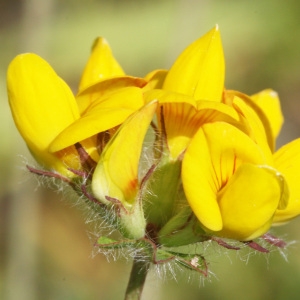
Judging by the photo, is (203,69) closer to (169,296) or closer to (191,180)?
(191,180)

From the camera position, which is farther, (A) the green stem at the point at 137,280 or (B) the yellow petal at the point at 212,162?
(A) the green stem at the point at 137,280

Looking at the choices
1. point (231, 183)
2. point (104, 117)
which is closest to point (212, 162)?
point (231, 183)

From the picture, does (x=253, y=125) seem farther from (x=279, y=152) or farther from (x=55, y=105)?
(x=55, y=105)

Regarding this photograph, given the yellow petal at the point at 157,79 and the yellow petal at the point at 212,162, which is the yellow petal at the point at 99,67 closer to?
the yellow petal at the point at 157,79

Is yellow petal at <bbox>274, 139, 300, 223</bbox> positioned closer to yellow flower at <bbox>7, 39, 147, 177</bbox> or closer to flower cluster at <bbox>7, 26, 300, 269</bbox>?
flower cluster at <bbox>7, 26, 300, 269</bbox>

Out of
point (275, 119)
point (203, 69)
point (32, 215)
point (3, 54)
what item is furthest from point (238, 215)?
point (3, 54)

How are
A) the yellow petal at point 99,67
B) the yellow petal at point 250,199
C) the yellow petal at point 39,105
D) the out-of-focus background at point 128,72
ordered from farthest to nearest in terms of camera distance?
the out-of-focus background at point 128,72, the yellow petal at point 99,67, the yellow petal at point 39,105, the yellow petal at point 250,199

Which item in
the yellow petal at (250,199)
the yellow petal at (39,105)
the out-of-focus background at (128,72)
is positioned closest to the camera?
the yellow petal at (250,199)

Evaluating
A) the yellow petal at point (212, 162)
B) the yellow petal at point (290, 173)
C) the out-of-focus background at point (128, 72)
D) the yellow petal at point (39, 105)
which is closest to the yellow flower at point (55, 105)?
the yellow petal at point (39, 105)
